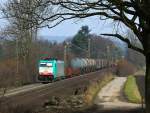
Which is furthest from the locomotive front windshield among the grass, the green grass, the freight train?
the green grass

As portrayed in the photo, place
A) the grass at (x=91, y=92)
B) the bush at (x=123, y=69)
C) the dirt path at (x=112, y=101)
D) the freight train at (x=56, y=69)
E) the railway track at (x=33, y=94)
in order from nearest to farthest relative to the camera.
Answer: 1. the dirt path at (x=112, y=101)
2. the grass at (x=91, y=92)
3. the railway track at (x=33, y=94)
4. the freight train at (x=56, y=69)
5. the bush at (x=123, y=69)

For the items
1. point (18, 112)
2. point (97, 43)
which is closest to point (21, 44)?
point (18, 112)

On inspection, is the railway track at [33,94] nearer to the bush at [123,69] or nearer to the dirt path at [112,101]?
the dirt path at [112,101]

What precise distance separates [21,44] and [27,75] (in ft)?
18.8

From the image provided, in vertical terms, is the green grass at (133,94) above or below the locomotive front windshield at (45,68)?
below

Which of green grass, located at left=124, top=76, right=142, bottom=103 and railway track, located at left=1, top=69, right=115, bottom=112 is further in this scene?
railway track, located at left=1, top=69, right=115, bottom=112

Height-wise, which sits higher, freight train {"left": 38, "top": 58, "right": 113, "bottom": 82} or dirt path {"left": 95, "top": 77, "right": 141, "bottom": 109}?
freight train {"left": 38, "top": 58, "right": 113, "bottom": 82}

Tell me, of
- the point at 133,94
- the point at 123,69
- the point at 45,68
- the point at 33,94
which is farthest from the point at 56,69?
the point at 123,69

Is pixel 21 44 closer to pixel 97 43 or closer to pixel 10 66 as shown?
pixel 10 66

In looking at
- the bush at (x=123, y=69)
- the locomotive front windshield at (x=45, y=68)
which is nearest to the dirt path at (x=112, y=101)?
the locomotive front windshield at (x=45, y=68)

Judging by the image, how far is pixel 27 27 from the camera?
15.5 meters

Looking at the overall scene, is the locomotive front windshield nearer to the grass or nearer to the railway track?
the railway track

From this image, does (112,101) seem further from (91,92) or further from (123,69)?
(123,69)

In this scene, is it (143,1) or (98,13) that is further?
(98,13)
